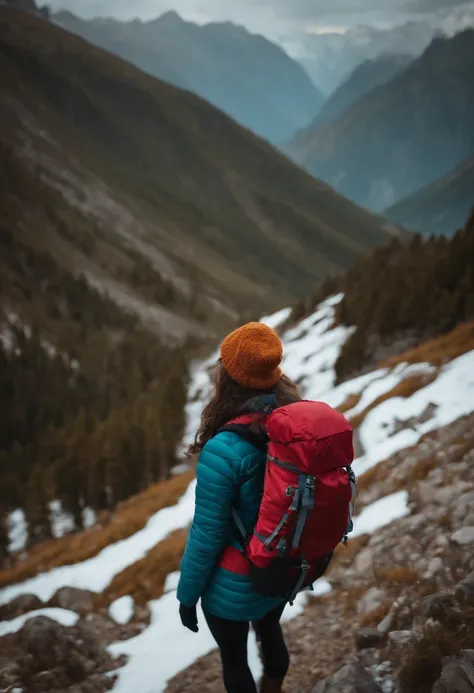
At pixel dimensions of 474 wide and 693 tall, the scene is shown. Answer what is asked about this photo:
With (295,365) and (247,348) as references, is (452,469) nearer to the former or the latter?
(247,348)

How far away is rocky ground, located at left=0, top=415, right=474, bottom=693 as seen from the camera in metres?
4.75

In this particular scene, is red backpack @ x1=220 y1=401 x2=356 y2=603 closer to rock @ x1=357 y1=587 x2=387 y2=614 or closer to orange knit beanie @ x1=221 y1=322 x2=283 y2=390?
orange knit beanie @ x1=221 y1=322 x2=283 y2=390

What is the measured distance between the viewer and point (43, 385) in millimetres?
88500

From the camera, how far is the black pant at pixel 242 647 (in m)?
4.11

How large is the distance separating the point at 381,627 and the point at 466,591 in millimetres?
1182

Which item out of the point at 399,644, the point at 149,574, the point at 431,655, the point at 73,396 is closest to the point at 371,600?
the point at 399,644

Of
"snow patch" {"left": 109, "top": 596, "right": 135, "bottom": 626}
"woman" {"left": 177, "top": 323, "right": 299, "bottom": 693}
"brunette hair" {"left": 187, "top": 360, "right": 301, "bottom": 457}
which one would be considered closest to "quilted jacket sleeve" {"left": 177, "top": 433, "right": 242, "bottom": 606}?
"woman" {"left": 177, "top": 323, "right": 299, "bottom": 693}

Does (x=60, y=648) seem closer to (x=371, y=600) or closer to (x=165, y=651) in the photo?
(x=165, y=651)

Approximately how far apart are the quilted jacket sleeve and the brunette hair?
1.09ft

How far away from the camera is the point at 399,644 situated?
17.4 ft

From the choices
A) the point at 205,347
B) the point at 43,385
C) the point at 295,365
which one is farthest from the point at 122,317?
the point at 295,365

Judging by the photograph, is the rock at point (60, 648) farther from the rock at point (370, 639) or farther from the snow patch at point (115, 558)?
the snow patch at point (115, 558)

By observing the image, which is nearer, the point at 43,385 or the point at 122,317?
the point at 43,385

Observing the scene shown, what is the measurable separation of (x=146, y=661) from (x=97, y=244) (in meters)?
135
